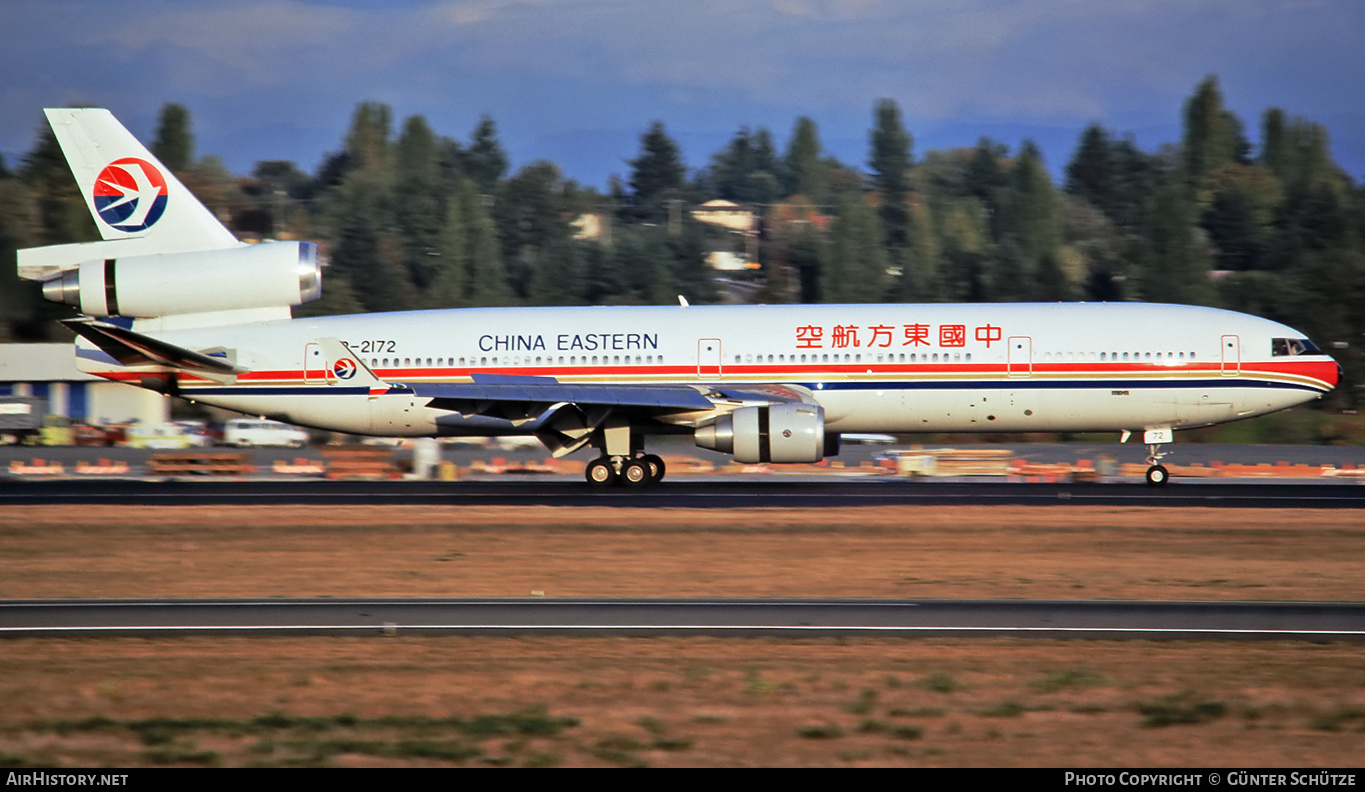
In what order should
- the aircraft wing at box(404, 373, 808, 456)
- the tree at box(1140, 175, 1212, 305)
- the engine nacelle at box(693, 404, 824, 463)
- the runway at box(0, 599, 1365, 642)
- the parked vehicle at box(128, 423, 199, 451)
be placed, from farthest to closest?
the tree at box(1140, 175, 1212, 305), the parked vehicle at box(128, 423, 199, 451), the aircraft wing at box(404, 373, 808, 456), the engine nacelle at box(693, 404, 824, 463), the runway at box(0, 599, 1365, 642)

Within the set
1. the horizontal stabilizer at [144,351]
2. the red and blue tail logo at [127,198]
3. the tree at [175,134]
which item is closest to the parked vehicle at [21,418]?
the red and blue tail logo at [127,198]

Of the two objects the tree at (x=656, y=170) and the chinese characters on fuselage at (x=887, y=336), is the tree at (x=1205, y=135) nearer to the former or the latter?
the tree at (x=656, y=170)

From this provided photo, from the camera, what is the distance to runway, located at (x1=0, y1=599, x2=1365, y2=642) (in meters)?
13.6

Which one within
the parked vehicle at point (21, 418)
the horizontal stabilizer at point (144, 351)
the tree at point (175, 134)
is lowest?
the parked vehicle at point (21, 418)

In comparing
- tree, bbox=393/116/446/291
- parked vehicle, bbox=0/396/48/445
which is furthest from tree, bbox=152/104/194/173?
parked vehicle, bbox=0/396/48/445

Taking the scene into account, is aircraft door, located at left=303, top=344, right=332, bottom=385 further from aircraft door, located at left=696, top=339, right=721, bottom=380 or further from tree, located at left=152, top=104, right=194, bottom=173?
tree, located at left=152, top=104, right=194, bottom=173

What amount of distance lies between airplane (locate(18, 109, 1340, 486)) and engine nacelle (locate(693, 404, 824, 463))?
0.16 ft

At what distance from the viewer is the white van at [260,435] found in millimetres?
47500

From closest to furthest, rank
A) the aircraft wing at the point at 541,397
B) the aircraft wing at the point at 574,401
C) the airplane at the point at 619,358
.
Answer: the aircraft wing at the point at 541,397 → the aircraft wing at the point at 574,401 → the airplane at the point at 619,358

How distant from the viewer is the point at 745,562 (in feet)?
60.5

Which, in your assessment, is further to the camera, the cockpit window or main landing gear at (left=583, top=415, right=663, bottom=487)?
main landing gear at (left=583, top=415, right=663, bottom=487)

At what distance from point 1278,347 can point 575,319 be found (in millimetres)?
16349

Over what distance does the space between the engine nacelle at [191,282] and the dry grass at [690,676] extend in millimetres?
11548
